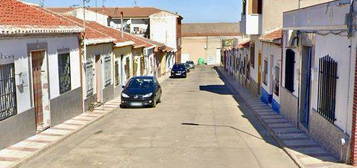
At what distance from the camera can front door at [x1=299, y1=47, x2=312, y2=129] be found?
1504 centimetres

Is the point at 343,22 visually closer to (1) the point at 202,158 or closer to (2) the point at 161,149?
(1) the point at 202,158

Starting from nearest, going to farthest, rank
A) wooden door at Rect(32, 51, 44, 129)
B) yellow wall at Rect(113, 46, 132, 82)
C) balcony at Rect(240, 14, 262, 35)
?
wooden door at Rect(32, 51, 44, 129) < balcony at Rect(240, 14, 262, 35) < yellow wall at Rect(113, 46, 132, 82)

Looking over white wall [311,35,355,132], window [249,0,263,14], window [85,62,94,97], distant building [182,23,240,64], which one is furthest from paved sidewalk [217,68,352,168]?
distant building [182,23,240,64]

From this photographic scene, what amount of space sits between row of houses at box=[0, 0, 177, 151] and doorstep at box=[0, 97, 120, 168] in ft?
0.87

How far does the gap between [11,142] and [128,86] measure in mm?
10219

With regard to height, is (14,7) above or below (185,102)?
above

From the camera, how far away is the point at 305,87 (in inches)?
599

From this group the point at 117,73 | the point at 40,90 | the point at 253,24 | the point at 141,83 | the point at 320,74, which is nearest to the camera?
the point at 320,74

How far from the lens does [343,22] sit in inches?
408

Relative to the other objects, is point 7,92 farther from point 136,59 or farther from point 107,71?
point 136,59

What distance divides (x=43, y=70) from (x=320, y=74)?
31.7 ft

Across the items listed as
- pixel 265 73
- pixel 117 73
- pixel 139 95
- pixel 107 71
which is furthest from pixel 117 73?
pixel 265 73

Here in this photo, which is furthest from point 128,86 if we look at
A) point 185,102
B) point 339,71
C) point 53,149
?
point 339,71

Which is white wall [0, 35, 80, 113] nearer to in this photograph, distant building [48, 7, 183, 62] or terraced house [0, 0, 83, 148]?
terraced house [0, 0, 83, 148]
